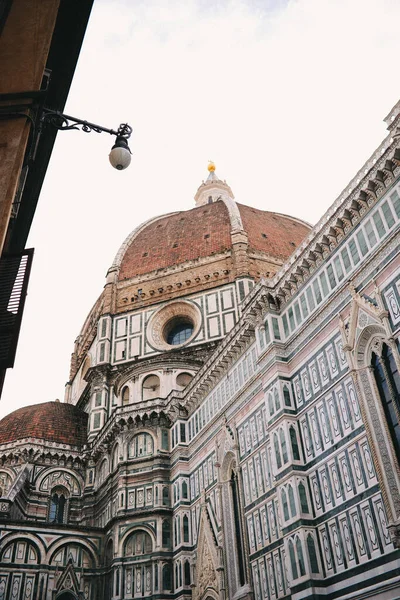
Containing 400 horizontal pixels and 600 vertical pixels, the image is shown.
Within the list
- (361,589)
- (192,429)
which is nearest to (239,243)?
(192,429)

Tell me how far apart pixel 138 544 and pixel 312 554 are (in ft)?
38.1

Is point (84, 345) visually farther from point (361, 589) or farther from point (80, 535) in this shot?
point (361, 589)

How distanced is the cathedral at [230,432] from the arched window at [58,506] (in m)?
0.10

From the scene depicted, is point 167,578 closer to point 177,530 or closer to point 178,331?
point 177,530

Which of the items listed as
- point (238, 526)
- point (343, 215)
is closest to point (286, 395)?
point (238, 526)

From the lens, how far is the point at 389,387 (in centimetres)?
1537

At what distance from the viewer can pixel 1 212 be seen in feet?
22.1

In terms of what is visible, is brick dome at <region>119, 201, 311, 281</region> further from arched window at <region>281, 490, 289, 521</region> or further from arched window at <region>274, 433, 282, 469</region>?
arched window at <region>281, 490, 289, 521</region>

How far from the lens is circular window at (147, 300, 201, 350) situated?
117ft

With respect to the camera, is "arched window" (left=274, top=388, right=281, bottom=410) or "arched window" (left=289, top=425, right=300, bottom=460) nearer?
"arched window" (left=289, top=425, right=300, bottom=460)

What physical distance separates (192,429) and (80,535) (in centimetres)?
722

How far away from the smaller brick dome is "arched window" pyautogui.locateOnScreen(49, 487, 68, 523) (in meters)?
2.79

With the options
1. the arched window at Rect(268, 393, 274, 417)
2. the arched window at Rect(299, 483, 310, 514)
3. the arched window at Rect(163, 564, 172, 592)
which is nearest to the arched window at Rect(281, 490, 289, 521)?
the arched window at Rect(299, 483, 310, 514)

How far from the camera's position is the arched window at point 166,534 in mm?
24923
